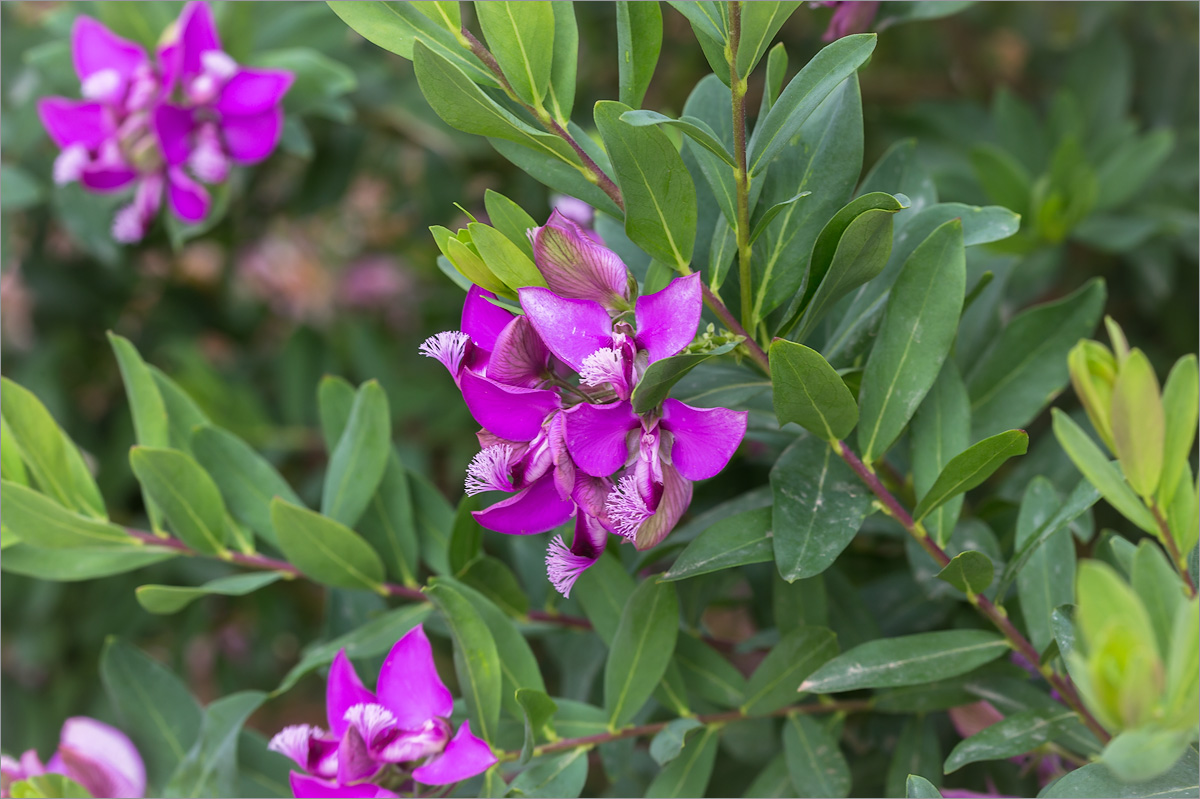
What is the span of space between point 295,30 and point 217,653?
0.99 m

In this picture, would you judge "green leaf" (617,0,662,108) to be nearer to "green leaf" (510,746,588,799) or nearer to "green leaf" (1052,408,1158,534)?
"green leaf" (1052,408,1158,534)

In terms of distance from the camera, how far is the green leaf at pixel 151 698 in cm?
82

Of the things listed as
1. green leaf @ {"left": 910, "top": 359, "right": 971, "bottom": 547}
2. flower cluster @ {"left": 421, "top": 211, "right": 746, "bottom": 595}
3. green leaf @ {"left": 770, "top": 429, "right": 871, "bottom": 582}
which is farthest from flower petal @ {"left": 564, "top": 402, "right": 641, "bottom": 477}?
green leaf @ {"left": 910, "top": 359, "right": 971, "bottom": 547}

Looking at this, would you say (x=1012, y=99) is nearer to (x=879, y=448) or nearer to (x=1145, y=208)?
(x=1145, y=208)

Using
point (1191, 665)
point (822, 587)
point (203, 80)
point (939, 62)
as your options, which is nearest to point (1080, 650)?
point (1191, 665)

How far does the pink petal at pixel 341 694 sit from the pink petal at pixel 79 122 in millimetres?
638

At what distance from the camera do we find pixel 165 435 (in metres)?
0.78

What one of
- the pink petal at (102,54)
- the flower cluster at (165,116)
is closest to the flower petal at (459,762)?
the flower cluster at (165,116)

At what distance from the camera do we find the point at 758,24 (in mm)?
495

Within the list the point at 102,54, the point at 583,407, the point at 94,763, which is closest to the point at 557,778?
the point at 583,407

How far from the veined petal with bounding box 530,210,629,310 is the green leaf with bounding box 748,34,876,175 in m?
0.09

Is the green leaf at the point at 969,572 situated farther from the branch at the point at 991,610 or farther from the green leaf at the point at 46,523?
the green leaf at the point at 46,523

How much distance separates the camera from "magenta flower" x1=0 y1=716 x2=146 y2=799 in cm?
73

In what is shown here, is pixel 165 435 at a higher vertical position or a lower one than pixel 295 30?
lower
